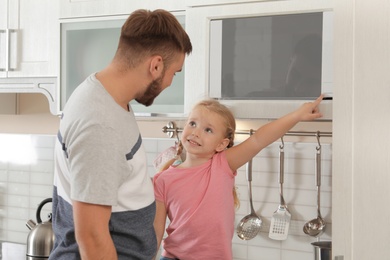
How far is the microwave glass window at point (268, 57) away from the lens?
1964 millimetres

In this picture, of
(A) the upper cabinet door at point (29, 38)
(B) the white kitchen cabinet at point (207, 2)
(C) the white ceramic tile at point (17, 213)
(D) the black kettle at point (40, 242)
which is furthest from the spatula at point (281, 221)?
(C) the white ceramic tile at point (17, 213)

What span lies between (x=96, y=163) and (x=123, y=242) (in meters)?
0.25

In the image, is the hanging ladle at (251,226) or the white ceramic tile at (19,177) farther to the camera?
the white ceramic tile at (19,177)

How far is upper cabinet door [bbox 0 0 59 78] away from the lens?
2.47 meters

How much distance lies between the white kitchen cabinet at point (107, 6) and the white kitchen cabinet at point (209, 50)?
84mm

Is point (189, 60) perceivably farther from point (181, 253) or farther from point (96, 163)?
point (96, 163)

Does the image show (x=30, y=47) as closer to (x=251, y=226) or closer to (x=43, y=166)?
(x=43, y=166)

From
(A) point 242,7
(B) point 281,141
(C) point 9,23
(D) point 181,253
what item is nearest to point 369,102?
(D) point 181,253

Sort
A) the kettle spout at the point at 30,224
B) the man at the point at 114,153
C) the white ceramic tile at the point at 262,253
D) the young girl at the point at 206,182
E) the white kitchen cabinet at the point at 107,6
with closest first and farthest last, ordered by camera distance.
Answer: the man at the point at 114,153 < the young girl at the point at 206,182 < the white kitchen cabinet at the point at 107,6 < the white ceramic tile at the point at 262,253 < the kettle spout at the point at 30,224

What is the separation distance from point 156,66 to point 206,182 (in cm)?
60

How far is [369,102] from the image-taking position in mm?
595

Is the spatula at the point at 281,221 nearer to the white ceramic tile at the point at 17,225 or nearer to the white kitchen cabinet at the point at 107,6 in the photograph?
the white kitchen cabinet at the point at 107,6

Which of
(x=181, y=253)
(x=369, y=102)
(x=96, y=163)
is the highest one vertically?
(x=369, y=102)

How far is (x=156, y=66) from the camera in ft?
4.66
